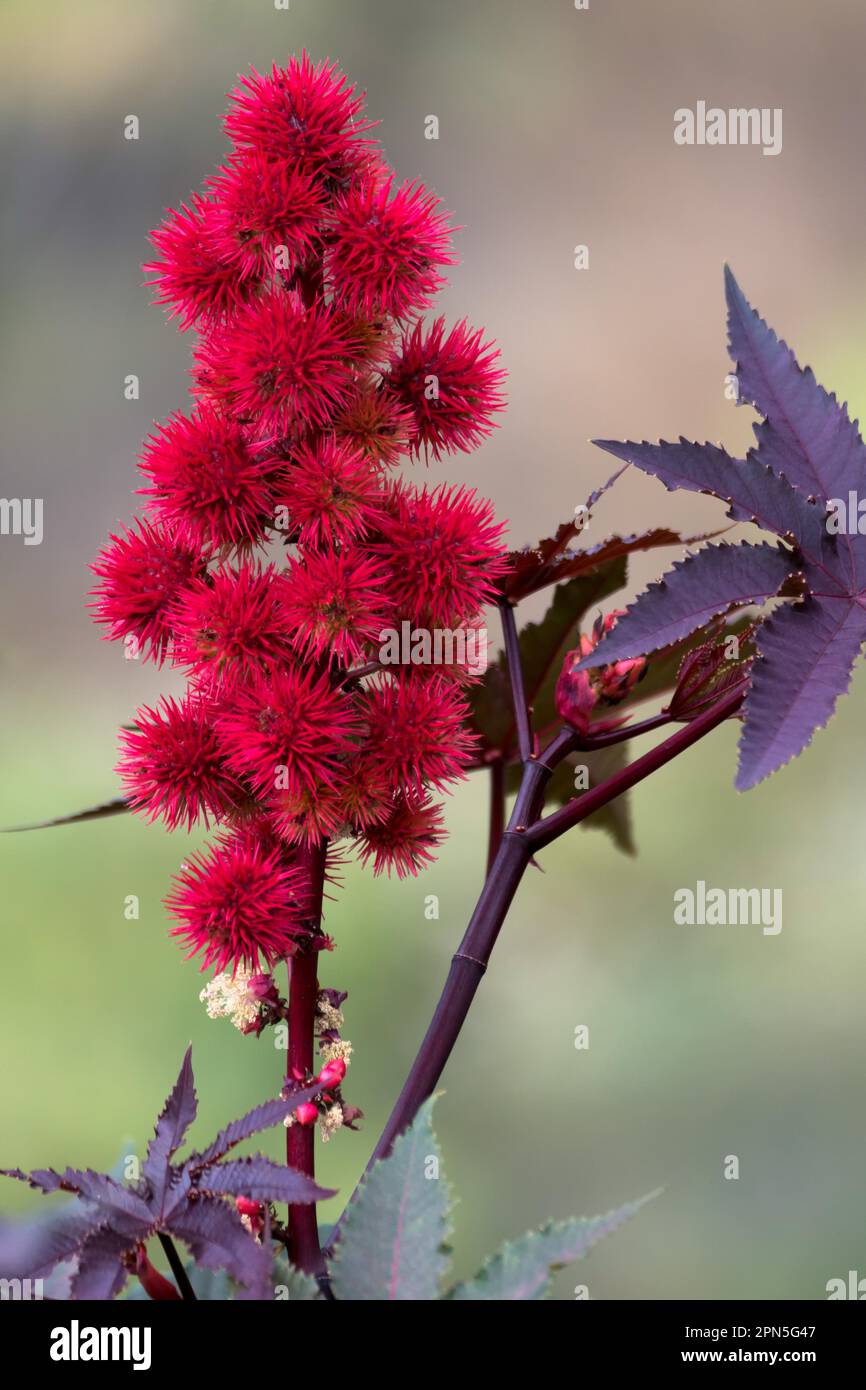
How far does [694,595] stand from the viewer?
1.24 ft

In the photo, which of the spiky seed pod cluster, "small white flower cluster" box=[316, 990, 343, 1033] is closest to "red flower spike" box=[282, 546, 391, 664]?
the spiky seed pod cluster

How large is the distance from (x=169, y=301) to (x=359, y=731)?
15cm

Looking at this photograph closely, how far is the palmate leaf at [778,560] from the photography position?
1.17ft

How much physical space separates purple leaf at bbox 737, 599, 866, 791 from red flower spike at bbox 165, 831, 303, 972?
134 millimetres

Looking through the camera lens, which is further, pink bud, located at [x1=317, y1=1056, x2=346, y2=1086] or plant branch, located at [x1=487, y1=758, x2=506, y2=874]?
plant branch, located at [x1=487, y1=758, x2=506, y2=874]

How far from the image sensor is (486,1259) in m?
0.31

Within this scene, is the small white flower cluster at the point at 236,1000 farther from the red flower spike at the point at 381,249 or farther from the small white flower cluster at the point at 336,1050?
the red flower spike at the point at 381,249

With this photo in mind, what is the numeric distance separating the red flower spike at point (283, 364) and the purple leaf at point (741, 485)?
0.09 m

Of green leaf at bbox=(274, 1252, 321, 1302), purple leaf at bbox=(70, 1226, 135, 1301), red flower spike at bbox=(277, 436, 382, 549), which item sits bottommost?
green leaf at bbox=(274, 1252, 321, 1302)

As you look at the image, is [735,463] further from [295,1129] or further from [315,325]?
[295,1129]

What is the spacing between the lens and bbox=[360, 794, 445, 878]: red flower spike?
15.6 inches

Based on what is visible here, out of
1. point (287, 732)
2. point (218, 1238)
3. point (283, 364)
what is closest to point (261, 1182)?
point (218, 1238)

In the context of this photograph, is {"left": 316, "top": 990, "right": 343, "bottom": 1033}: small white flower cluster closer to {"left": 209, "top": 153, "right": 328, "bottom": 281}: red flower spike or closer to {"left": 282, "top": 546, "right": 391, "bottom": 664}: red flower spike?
{"left": 282, "top": 546, "right": 391, "bottom": 664}: red flower spike
